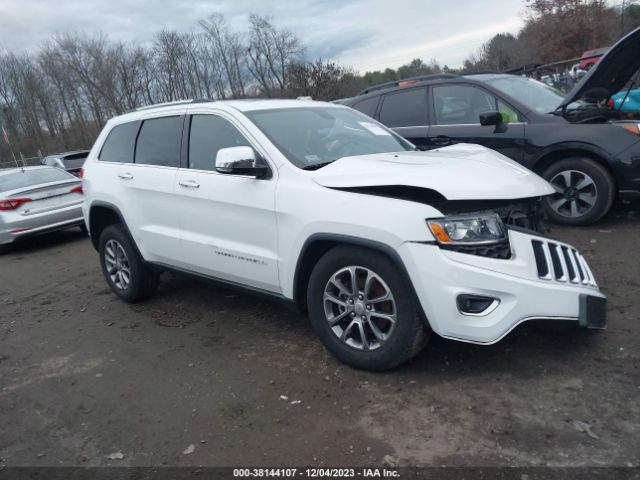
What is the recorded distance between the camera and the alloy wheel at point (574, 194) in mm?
5771

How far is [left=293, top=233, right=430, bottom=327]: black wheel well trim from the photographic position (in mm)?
3010

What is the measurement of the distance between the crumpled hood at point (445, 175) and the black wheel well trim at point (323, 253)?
1.11 feet

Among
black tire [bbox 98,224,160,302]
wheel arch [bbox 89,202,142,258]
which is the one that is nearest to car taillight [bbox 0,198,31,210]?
wheel arch [bbox 89,202,142,258]

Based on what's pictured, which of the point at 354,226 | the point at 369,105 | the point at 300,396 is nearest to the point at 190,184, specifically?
the point at 354,226

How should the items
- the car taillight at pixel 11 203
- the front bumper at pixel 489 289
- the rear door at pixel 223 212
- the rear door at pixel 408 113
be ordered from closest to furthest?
the front bumper at pixel 489 289, the rear door at pixel 223 212, the rear door at pixel 408 113, the car taillight at pixel 11 203

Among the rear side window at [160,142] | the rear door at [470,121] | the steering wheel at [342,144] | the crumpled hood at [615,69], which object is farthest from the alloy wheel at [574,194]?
the rear side window at [160,142]

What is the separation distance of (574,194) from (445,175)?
355 cm

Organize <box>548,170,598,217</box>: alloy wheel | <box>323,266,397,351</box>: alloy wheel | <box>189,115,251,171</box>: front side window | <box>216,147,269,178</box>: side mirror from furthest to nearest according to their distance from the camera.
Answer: <box>548,170,598,217</box>: alloy wheel < <box>189,115,251,171</box>: front side window < <box>216,147,269,178</box>: side mirror < <box>323,266,397,351</box>: alloy wheel

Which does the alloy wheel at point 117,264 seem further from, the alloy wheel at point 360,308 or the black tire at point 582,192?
the black tire at point 582,192

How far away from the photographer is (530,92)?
6.63 m

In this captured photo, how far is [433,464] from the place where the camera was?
2518 millimetres

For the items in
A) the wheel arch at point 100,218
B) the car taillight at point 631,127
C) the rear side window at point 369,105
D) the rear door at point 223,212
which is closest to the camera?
the rear door at point 223,212

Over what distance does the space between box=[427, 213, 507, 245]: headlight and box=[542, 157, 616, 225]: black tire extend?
3.10 metres

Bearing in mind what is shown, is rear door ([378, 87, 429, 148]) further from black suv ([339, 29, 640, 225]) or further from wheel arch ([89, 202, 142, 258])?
wheel arch ([89, 202, 142, 258])
